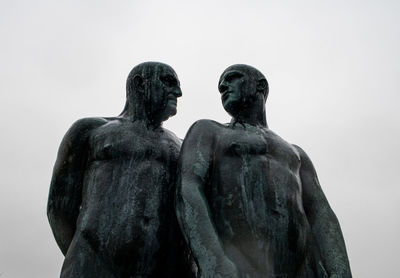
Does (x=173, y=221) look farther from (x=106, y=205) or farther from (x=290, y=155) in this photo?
(x=290, y=155)

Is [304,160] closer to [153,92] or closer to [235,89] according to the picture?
[235,89]

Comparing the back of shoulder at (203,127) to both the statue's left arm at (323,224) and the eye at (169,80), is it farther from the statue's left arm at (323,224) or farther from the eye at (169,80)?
the statue's left arm at (323,224)

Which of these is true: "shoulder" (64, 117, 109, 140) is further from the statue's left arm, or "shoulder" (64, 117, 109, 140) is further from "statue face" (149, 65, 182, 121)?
the statue's left arm

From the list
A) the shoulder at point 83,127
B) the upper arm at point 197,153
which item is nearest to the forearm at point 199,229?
the upper arm at point 197,153

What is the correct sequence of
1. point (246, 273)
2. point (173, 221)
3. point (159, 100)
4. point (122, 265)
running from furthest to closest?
point (159, 100) < point (173, 221) < point (122, 265) < point (246, 273)

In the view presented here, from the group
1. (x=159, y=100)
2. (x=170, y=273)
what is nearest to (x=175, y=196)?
(x=170, y=273)

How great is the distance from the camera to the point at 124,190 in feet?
19.8

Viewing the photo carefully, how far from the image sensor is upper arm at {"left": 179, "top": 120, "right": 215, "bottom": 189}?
5.82 metres

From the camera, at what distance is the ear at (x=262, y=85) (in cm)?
672

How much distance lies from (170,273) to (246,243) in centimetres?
92

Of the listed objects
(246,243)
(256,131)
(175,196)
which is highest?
(256,131)

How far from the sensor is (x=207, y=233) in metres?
5.42

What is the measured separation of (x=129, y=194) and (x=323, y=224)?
2053 mm

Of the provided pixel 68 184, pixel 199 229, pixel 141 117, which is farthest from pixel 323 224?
pixel 68 184
